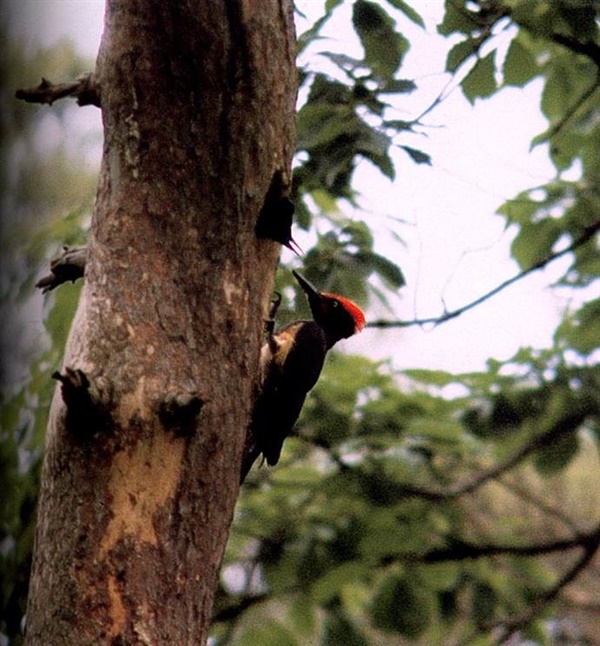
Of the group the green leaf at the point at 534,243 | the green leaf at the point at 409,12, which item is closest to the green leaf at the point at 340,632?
the green leaf at the point at 534,243

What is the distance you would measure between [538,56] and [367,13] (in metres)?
1.13

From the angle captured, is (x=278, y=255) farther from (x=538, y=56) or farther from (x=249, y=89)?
(x=538, y=56)

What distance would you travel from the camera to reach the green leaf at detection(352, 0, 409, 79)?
8.65ft

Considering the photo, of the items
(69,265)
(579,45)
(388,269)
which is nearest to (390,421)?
(388,269)

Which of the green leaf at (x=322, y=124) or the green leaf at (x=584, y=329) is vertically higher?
the green leaf at (x=584, y=329)

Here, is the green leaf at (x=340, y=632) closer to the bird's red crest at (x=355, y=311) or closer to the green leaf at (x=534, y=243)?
the bird's red crest at (x=355, y=311)

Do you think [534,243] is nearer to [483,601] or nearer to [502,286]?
[502,286]

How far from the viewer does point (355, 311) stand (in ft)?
11.0

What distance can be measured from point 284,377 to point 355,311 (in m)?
0.75

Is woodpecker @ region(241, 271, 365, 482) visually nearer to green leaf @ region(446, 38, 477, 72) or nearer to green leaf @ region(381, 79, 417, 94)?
green leaf @ region(381, 79, 417, 94)

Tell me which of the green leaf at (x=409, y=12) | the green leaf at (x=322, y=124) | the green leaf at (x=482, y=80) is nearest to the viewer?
the green leaf at (x=409, y=12)

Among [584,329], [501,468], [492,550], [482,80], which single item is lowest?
[492,550]

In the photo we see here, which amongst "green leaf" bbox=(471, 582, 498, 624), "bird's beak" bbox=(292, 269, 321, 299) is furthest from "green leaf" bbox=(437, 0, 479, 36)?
"green leaf" bbox=(471, 582, 498, 624)

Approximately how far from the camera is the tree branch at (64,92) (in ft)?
6.50
